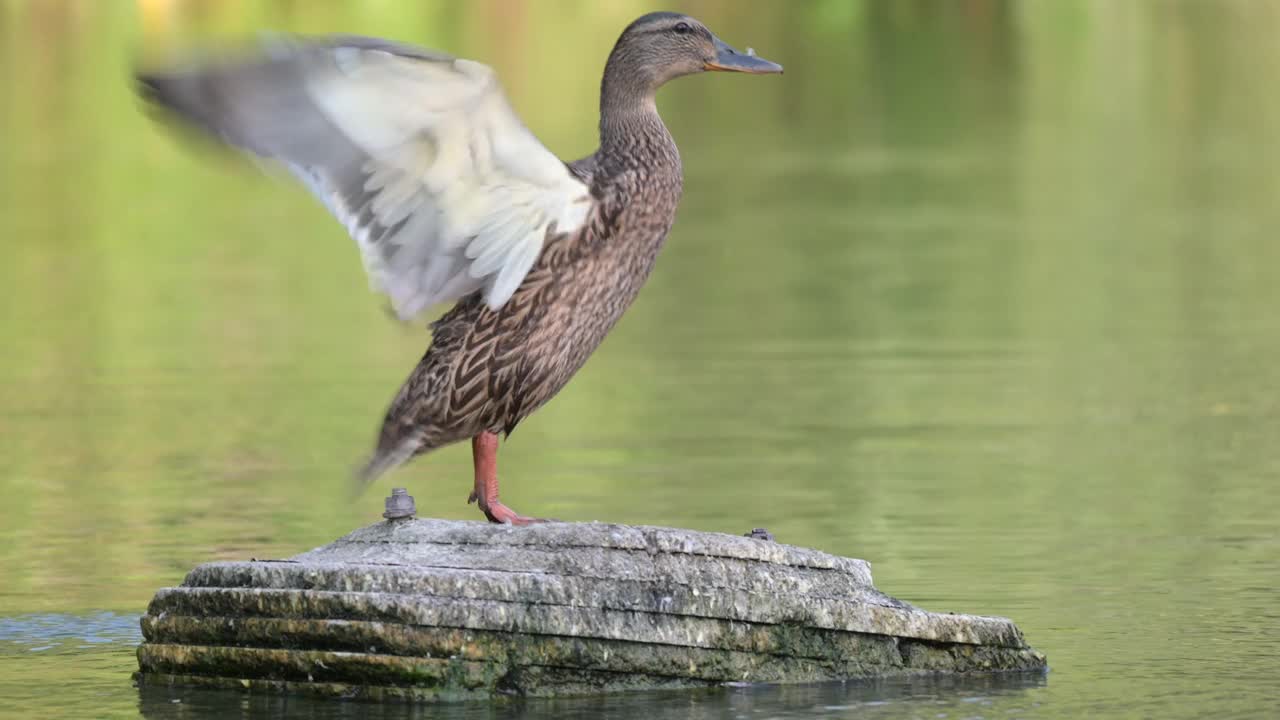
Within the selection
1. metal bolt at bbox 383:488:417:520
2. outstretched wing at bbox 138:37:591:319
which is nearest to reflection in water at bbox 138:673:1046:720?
metal bolt at bbox 383:488:417:520

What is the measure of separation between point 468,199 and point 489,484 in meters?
1.10

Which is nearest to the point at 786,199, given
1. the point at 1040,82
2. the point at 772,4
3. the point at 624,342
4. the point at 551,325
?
the point at 624,342

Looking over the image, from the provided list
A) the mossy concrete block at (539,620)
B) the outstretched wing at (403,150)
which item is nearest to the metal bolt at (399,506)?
the mossy concrete block at (539,620)

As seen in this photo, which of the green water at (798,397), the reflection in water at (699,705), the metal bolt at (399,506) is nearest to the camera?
the reflection in water at (699,705)

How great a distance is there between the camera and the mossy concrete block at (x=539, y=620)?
10086 millimetres

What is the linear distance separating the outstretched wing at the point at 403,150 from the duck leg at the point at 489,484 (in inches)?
22.2

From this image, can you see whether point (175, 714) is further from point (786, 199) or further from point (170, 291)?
point (786, 199)

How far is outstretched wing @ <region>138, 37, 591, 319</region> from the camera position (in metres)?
10.3

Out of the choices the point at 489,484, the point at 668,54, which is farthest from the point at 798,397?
the point at 489,484

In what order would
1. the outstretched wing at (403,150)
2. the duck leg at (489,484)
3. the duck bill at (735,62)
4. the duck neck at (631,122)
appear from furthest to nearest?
the duck bill at (735,62)
the duck neck at (631,122)
the duck leg at (489,484)
the outstretched wing at (403,150)

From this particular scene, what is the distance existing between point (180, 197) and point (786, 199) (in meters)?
9.09

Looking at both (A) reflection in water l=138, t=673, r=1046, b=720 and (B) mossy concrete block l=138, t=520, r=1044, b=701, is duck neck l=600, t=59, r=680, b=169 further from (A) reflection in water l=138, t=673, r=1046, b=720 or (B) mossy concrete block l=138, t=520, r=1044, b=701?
(A) reflection in water l=138, t=673, r=1046, b=720

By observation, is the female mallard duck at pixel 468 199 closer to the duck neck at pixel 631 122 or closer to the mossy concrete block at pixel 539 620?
the duck neck at pixel 631 122

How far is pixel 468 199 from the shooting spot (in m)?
10.8
